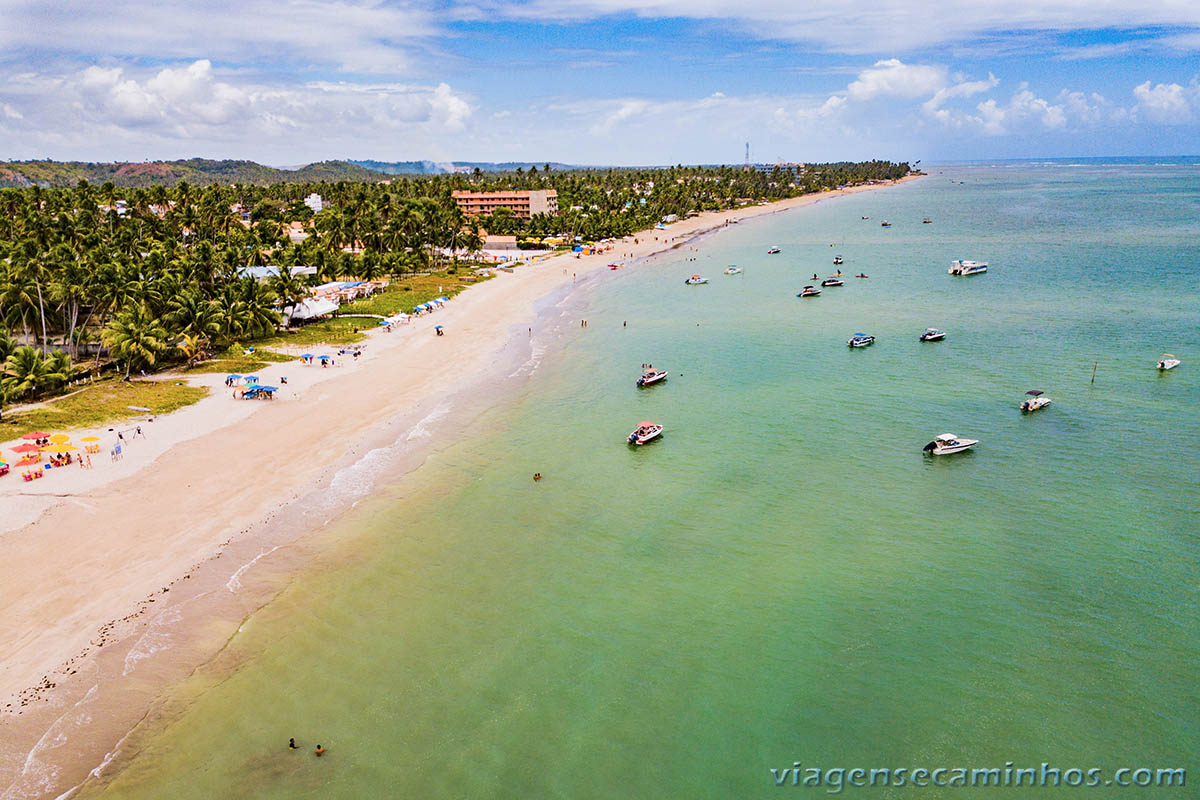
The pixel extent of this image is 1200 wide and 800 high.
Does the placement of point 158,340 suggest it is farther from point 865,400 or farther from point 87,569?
point 865,400

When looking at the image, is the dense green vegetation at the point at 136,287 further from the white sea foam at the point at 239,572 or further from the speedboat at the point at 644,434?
the speedboat at the point at 644,434

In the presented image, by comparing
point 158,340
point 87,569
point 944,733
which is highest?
point 158,340

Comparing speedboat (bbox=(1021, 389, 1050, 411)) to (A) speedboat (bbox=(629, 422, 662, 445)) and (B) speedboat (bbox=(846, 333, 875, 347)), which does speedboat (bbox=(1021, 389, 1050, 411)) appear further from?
(A) speedboat (bbox=(629, 422, 662, 445))

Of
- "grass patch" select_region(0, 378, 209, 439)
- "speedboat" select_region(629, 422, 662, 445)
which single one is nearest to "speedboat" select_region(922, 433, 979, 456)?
"speedboat" select_region(629, 422, 662, 445)

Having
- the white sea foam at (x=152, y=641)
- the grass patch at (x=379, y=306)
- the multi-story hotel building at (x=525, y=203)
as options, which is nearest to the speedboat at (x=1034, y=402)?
the white sea foam at (x=152, y=641)

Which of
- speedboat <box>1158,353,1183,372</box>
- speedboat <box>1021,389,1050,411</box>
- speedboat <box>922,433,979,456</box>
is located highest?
speedboat <box>1158,353,1183,372</box>

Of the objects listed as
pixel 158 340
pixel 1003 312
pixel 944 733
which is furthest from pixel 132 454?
pixel 1003 312
